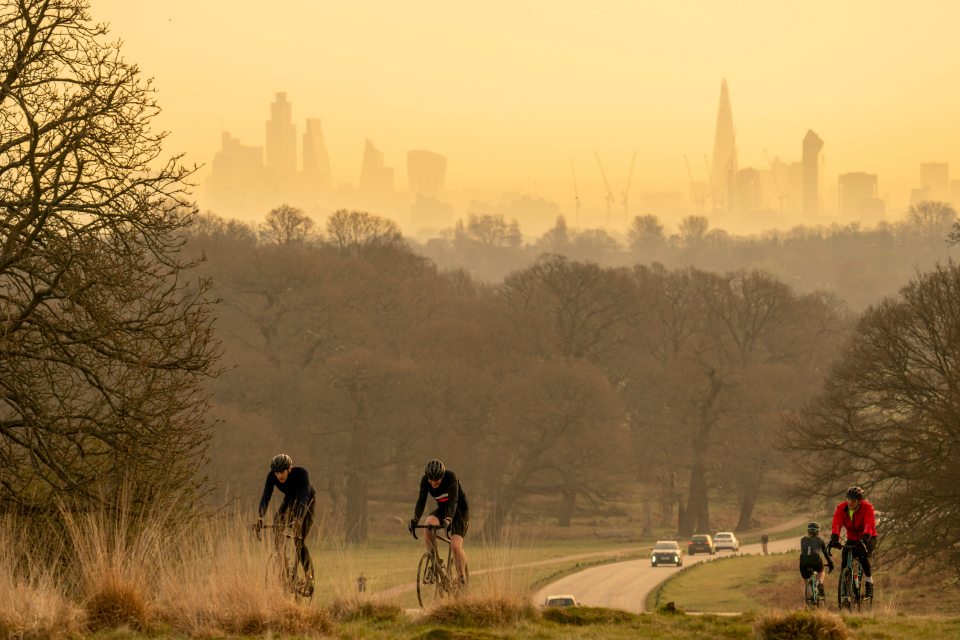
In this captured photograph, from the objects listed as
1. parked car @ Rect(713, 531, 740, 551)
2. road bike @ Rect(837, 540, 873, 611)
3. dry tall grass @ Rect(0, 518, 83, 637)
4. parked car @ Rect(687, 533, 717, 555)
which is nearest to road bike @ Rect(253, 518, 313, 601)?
dry tall grass @ Rect(0, 518, 83, 637)

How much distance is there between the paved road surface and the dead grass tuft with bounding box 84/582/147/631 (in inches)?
1052

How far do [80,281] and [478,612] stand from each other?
941cm

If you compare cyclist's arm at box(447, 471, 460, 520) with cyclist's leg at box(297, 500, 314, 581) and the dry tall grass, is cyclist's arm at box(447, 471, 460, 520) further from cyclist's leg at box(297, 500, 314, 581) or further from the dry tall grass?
the dry tall grass

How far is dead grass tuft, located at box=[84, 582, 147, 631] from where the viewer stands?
50.7 feet

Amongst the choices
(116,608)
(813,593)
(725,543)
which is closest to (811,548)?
(813,593)

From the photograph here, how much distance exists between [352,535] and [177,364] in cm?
5603

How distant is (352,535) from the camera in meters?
78.1

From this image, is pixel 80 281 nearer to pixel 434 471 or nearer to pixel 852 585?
pixel 434 471

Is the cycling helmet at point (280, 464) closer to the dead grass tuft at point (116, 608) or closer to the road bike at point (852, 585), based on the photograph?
the dead grass tuft at point (116, 608)

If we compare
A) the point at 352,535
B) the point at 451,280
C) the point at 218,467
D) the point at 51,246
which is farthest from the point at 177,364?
the point at 451,280

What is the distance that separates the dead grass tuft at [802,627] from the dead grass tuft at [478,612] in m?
2.88

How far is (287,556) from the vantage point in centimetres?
1652

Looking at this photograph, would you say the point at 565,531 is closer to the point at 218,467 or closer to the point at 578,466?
the point at 578,466

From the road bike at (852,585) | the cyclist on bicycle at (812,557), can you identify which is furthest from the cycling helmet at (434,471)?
the road bike at (852,585)
